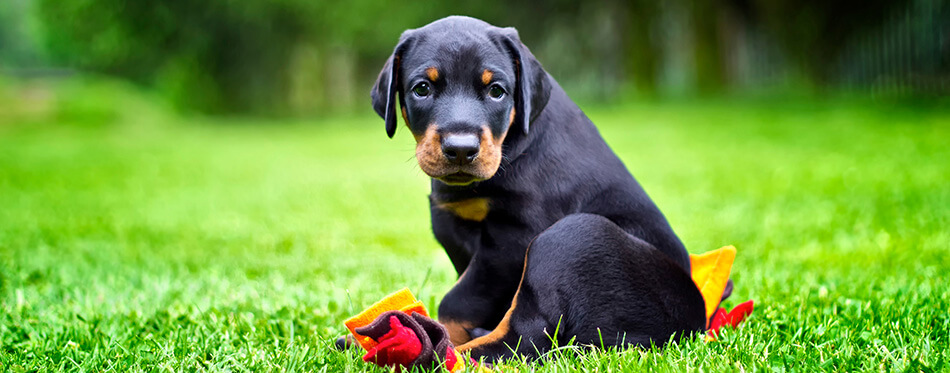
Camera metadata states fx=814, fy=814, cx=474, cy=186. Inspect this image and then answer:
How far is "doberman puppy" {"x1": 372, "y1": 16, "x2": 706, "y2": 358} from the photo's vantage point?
2.76 m

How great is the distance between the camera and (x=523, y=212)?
112 inches

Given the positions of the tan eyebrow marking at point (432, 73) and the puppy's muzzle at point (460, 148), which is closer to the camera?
the puppy's muzzle at point (460, 148)

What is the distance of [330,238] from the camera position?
22.5 ft

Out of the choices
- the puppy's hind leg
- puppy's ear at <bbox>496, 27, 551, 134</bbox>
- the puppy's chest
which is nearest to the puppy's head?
puppy's ear at <bbox>496, 27, 551, 134</bbox>

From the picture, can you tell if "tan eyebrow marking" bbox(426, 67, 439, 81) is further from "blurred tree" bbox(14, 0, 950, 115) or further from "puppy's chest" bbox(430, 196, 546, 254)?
"blurred tree" bbox(14, 0, 950, 115)

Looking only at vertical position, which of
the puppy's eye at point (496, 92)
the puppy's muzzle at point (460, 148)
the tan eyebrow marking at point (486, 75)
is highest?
the tan eyebrow marking at point (486, 75)

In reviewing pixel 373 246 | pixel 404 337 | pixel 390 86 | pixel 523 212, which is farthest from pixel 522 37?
pixel 404 337

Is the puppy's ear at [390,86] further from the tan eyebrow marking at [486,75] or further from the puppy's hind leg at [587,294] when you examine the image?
the puppy's hind leg at [587,294]

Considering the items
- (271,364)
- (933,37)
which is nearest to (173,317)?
(271,364)

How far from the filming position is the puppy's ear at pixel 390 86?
3.00m

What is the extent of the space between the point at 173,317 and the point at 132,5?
2540 centimetres

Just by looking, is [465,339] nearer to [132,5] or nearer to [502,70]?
[502,70]

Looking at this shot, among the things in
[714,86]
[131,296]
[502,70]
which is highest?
[502,70]

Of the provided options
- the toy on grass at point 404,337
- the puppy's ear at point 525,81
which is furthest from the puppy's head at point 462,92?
the toy on grass at point 404,337
